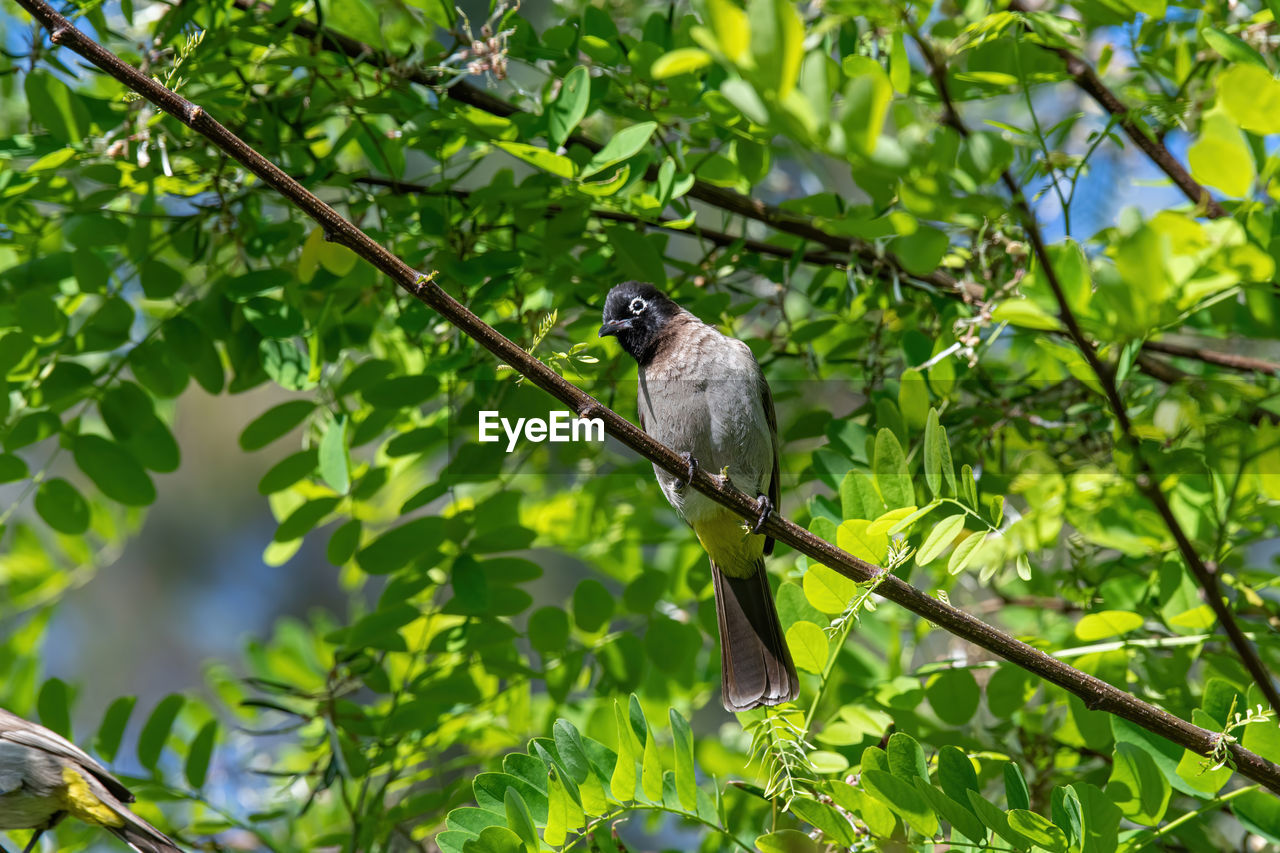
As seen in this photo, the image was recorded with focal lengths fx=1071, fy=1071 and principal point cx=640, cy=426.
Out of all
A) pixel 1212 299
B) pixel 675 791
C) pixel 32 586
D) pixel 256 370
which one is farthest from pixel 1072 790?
pixel 32 586

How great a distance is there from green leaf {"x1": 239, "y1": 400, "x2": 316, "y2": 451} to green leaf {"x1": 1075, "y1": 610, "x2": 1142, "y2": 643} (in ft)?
5.86

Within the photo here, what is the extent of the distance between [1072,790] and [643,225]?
1.50 metres

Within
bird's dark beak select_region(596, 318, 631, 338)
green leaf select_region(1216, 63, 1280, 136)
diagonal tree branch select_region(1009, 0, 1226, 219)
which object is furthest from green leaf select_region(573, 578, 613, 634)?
green leaf select_region(1216, 63, 1280, 136)

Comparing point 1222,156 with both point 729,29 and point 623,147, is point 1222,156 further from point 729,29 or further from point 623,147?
point 623,147

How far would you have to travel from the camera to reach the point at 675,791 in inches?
70.6

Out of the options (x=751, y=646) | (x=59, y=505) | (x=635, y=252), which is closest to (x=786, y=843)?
(x=751, y=646)

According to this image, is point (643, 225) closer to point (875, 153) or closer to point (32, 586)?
point (875, 153)

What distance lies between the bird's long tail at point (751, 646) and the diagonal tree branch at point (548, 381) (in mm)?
635

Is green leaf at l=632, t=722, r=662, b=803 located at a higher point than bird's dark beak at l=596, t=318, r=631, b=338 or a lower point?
lower

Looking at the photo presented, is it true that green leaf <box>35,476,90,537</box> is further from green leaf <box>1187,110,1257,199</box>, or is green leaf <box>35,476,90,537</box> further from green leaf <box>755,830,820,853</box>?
green leaf <box>1187,110,1257,199</box>

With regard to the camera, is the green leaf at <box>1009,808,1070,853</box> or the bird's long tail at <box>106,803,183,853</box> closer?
the green leaf at <box>1009,808,1070,853</box>

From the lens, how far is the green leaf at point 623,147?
6.91 feet

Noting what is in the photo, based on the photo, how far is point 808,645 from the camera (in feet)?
6.15

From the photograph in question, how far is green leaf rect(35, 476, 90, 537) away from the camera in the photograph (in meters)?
2.61
